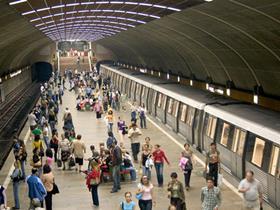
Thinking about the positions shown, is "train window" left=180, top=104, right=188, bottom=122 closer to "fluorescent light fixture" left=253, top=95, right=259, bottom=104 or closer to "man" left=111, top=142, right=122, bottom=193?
"fluorescent light fixture" left=253, top=95, right=259, bottom=104

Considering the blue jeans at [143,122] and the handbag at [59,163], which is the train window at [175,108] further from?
the handbag at [59,163]

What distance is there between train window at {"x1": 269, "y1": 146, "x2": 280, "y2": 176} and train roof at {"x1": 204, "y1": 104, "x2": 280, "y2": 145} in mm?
263

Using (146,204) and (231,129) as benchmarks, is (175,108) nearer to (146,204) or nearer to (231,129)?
(231,129)

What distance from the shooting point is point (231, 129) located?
16547mm

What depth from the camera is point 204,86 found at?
2756cm

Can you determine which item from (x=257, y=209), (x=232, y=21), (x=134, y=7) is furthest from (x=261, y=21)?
(x=134, y=7)

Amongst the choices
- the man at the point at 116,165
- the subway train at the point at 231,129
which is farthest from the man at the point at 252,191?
the man at the point at 116,165

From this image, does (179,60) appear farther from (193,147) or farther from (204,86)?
(193,147)

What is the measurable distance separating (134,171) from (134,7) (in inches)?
312

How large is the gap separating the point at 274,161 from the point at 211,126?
6294mm

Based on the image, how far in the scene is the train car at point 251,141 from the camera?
41.7 ft

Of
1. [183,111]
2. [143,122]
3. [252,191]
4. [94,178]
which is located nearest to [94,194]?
[94,178]

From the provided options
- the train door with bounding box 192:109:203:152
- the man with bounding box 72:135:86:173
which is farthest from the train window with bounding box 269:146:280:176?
the train door with bounding box 192:109:203:152

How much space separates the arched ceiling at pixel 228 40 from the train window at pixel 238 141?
2732mm
